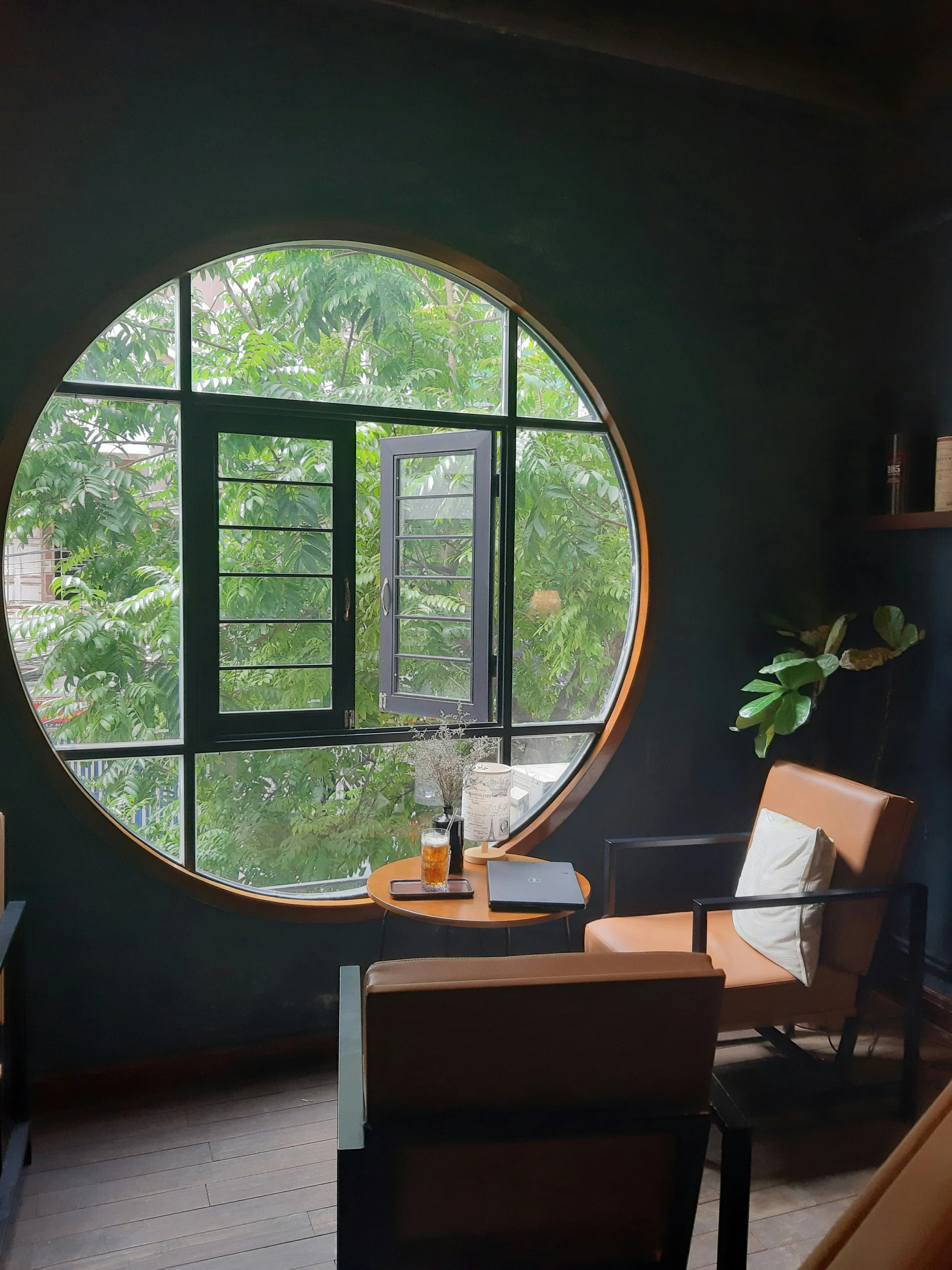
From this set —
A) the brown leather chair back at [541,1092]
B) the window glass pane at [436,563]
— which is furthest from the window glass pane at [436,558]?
the brown leather chair back at [541,1092]

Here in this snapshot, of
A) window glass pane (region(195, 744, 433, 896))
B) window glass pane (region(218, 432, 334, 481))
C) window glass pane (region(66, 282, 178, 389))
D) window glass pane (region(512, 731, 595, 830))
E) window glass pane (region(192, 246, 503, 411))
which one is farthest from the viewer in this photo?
window glass pane (region(195, 744, 433, 896))

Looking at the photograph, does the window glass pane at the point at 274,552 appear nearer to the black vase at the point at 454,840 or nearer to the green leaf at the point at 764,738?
the black vase at the point at 454,840

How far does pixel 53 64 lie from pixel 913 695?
3.31 metres

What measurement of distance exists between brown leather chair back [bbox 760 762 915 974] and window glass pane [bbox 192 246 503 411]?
1893 millimetres

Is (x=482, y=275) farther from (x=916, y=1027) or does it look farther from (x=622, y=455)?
(x=916, y=1027)

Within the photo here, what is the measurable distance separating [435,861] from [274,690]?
0.78 metres

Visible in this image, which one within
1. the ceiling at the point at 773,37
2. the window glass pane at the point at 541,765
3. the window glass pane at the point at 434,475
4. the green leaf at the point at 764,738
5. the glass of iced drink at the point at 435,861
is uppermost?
the ceiling at the point at 773,37

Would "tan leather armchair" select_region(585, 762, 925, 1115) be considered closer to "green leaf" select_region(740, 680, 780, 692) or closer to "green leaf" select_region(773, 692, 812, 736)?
"green leaf" select_region(773, 692, 812, 736)

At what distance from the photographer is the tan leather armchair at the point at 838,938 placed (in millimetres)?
2430

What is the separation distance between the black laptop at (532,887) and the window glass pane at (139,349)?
172 centimetres

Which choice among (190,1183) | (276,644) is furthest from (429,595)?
(190,1183)

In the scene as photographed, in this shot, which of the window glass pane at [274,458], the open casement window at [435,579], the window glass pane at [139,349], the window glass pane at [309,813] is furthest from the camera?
the window glass pane at [309,813]

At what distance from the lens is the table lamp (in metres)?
2.86

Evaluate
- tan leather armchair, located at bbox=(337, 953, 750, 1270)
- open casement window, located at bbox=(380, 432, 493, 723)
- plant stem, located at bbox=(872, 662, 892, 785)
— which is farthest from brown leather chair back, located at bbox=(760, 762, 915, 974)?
tan leather armchair, located at bbox=(337, 953, 750, 1270)
